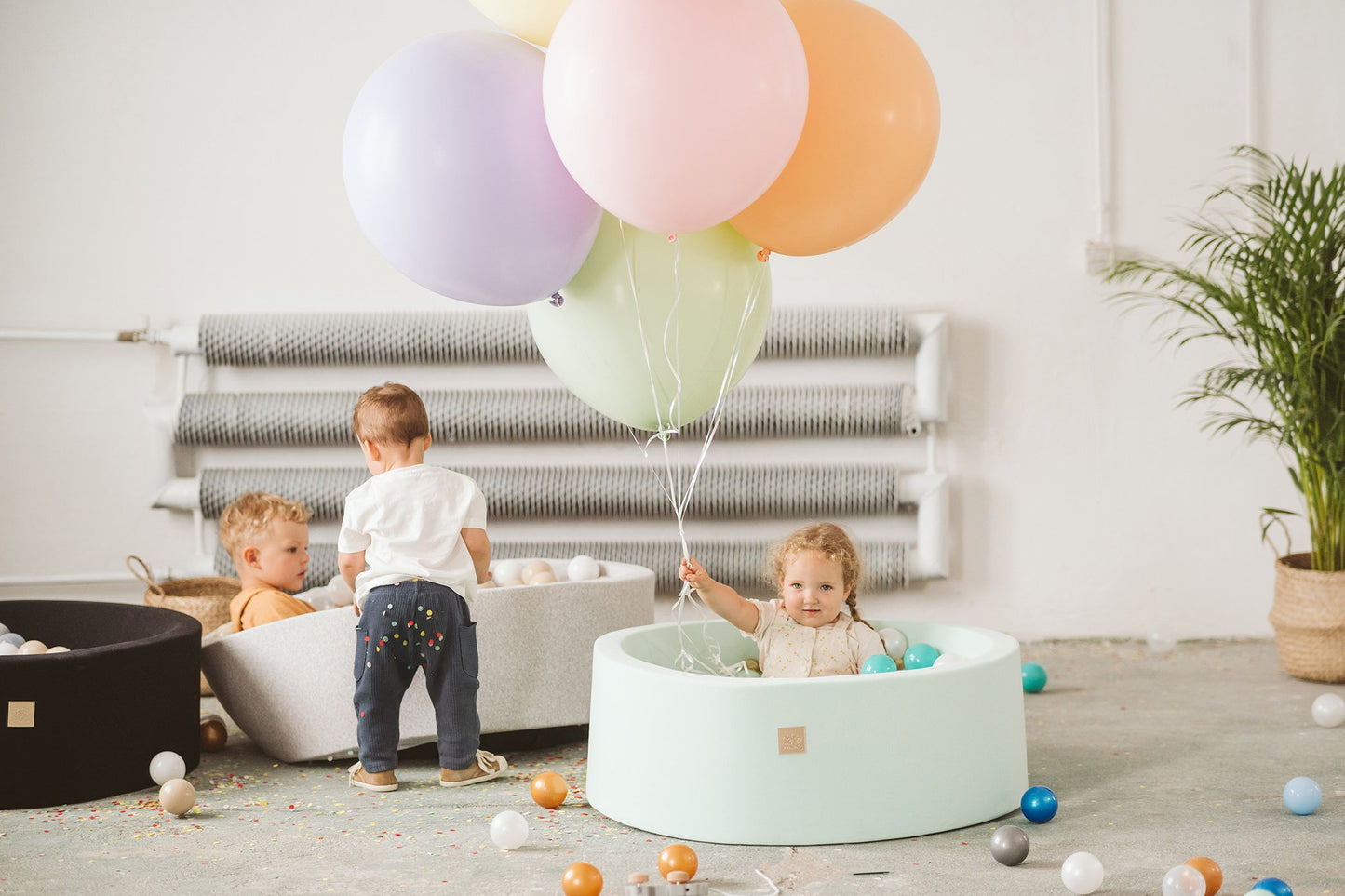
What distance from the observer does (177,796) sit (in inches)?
96.7

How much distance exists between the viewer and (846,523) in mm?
4367

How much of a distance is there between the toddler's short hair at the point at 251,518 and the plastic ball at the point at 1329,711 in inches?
95.2

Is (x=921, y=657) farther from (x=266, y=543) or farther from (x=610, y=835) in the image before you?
(x=266, y=543)

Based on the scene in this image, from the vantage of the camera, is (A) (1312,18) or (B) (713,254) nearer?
(B) (713,254)

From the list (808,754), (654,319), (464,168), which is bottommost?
(808,754)

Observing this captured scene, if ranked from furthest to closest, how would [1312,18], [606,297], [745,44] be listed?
[1312,18]
[606,297]
[745,44]

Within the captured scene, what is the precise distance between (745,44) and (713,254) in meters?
0.45

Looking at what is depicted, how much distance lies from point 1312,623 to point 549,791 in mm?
2266

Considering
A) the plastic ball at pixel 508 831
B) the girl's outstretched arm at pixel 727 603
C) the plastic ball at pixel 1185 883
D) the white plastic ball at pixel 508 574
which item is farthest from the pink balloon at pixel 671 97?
the white plastic ball at pixel 508 574

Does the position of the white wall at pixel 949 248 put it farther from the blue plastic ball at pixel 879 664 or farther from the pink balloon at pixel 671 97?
the pink balloon at pixel 671 97

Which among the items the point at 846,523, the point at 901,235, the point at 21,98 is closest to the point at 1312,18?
the point at 901,235

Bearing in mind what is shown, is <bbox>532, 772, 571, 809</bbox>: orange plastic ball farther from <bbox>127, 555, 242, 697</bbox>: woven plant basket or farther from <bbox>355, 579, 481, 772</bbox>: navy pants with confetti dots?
<bbox>127, 555, 242, 697</bbox>: woven plant basket

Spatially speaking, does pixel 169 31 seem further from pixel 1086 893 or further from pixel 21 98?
pixel 1086 893

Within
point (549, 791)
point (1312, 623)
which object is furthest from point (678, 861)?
point (1312, 623)
